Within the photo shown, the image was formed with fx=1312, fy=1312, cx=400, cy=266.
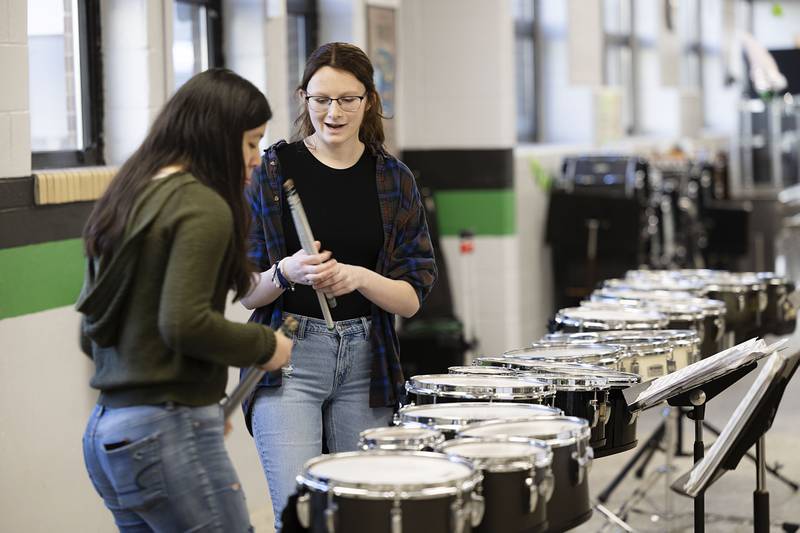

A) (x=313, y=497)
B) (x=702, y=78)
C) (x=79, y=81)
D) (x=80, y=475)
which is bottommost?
(x=80, y=475)

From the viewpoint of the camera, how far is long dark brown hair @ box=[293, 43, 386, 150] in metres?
2.91

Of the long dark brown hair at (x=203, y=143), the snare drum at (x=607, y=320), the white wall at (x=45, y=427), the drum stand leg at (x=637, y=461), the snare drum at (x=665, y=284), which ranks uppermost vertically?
the long dark brown hair at (x=203, y=143)

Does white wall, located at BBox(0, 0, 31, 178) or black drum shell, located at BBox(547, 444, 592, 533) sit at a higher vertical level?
white wall, located at BBox(0, 0, 31, 178)

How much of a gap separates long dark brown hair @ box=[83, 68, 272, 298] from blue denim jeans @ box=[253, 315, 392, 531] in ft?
2.03

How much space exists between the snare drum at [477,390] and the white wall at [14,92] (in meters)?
1.38

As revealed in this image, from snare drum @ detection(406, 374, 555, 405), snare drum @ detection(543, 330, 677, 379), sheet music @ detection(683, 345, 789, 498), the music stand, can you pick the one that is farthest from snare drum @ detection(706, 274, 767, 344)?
sheet music @ detection(683, 345, 789, 498)

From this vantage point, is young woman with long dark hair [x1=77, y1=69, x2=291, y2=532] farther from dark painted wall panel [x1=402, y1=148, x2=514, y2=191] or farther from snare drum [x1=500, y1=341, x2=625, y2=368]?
dark painted wall panel [x1=402, y1=148, x2=514, y2=191]

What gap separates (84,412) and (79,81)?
43.4 inches

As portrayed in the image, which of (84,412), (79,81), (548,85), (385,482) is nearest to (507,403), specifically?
(385,482)

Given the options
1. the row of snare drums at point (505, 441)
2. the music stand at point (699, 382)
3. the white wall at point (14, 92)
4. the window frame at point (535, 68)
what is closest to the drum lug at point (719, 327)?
the row of snare drums at point (505, 441)

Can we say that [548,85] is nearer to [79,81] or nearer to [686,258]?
[686,258]

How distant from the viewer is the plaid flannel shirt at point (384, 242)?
2.89m

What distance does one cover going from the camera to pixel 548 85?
9.52 metres

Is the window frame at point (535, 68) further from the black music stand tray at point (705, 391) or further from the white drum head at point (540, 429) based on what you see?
the white drum head at point (540, 429)
